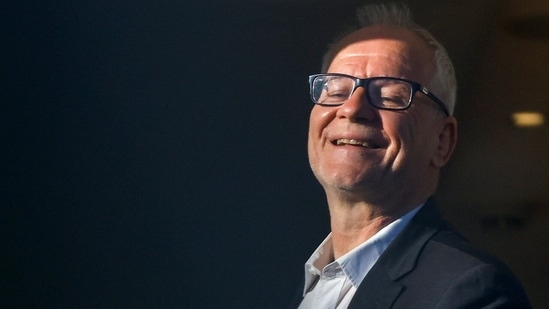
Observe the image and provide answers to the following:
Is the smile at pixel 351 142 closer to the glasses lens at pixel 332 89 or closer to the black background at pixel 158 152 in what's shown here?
the glasses lens at pixel 332 89

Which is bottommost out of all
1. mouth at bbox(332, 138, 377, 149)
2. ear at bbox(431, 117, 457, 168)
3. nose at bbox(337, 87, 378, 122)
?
ear at bbox(431, 117, 457, 168)

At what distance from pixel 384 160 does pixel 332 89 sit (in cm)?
21

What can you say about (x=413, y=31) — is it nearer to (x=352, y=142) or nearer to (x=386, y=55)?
(x=386, y=55)

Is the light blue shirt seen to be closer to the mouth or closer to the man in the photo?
the man

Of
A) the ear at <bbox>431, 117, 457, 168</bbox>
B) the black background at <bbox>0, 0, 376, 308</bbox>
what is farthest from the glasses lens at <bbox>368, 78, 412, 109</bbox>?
the black background at <bbox>0, 0, 376, 308</bbox>

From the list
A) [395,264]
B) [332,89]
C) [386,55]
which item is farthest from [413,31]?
[395,264]

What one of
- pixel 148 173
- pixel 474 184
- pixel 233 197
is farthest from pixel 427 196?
pixel 148 173

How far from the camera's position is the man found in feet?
6.72

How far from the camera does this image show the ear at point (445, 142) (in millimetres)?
2248

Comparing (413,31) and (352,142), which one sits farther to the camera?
(413,31)

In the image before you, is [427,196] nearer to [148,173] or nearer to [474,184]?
[474,184]

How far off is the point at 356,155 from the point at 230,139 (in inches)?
15.9

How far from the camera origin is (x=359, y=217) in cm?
219

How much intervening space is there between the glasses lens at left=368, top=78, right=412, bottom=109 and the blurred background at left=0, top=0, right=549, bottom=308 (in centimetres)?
24
